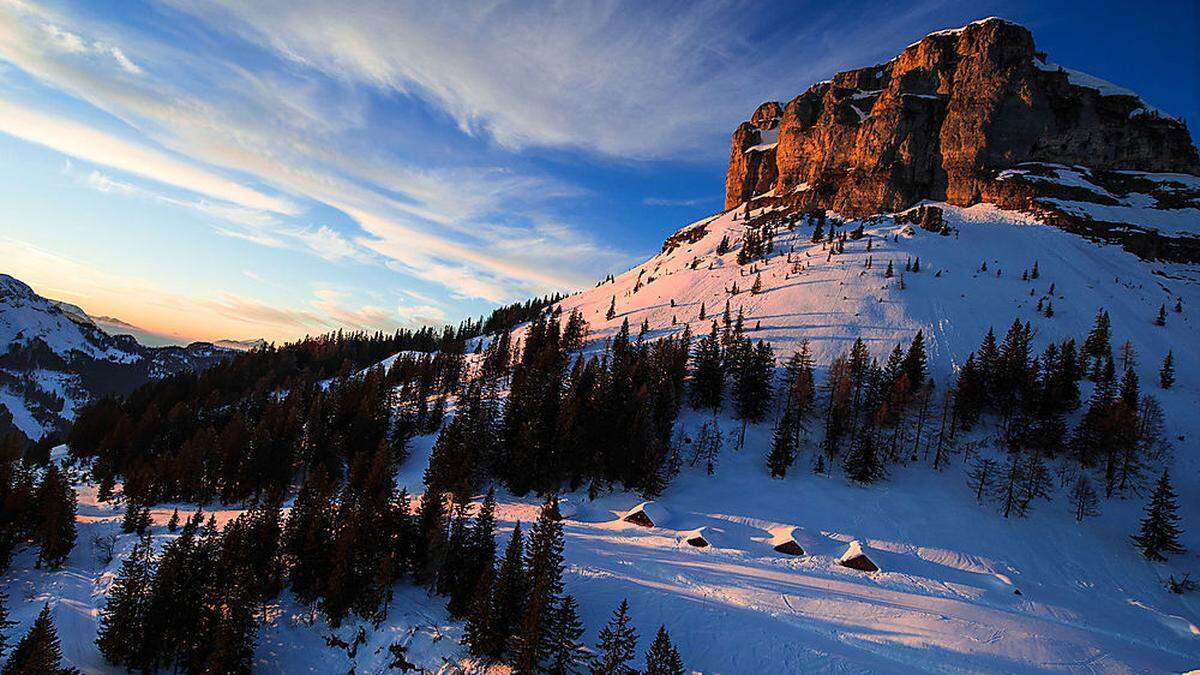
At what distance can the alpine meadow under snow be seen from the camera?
3675cm

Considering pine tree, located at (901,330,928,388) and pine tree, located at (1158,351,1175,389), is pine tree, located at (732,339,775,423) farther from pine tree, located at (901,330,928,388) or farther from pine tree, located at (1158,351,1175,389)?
pine tree, located at (1158,351,1175,389)

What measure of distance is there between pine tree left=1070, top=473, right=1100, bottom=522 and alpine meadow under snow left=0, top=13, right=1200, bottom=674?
279mm

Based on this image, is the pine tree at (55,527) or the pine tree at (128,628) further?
the pine tree at (55,527)

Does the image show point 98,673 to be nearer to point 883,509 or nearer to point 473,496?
Result: point 473,496

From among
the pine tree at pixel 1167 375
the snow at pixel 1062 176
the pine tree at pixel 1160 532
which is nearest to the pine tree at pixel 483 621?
the pine tree at pixel 1160 532

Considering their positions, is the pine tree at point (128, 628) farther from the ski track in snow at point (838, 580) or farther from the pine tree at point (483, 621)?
the pine tree at point (483, 621)

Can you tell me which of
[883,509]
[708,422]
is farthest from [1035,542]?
[708,422]

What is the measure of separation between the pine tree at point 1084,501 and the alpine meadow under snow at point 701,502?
279 millimetres

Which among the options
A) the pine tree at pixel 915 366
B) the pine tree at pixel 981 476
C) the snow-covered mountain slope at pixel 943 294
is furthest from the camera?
the snow-covered mountain slope at pixel 943 294

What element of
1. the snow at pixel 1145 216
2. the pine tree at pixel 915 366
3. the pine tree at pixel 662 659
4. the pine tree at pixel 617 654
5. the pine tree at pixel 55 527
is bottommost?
the pine tree at pixel 55 527

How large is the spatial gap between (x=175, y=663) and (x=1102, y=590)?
8292 cm

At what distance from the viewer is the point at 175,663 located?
38.2m

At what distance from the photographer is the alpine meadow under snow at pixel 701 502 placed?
121ft

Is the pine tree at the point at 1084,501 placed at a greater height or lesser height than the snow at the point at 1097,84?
lesser
